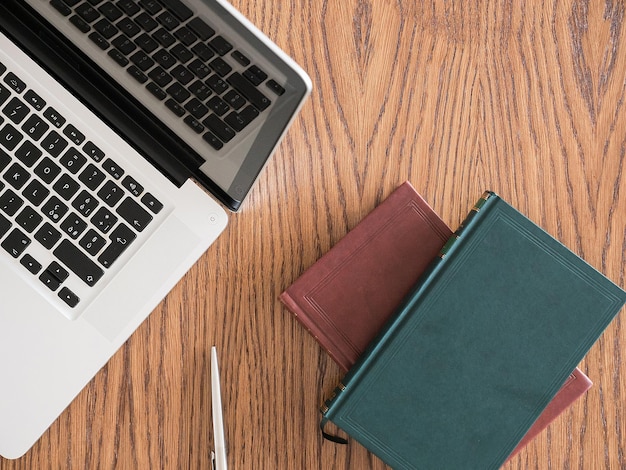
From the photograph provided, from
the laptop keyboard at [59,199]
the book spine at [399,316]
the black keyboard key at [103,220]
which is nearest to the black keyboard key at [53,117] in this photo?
the laptop keyboard at [59,199]

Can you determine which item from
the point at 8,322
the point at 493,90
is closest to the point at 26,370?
the point at 8,322

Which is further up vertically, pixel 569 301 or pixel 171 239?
pixel 569 301

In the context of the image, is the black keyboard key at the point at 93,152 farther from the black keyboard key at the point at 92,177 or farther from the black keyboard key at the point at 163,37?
the black keyboard key at the point at 163,37

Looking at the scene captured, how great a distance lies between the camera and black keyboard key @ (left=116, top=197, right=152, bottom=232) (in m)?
0.65

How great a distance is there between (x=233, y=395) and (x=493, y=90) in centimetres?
46

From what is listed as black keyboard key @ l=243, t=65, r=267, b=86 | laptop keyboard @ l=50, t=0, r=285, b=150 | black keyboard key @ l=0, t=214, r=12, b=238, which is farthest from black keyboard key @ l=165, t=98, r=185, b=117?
black keyboard key @ l=0, t=214, r=12, b=238

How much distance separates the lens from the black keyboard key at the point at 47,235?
634mm

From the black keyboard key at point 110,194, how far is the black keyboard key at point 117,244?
0.03 metres

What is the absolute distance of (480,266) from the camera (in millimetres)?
626

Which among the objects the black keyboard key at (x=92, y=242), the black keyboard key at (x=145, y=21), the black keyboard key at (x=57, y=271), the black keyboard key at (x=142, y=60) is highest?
the black keyboard key at (x=145, y=21)

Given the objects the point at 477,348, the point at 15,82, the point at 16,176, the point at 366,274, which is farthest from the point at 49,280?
the point at 477,348

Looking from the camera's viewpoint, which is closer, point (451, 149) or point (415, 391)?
point (415, 391)

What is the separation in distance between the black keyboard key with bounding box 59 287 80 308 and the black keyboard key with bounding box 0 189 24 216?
0.31 ft

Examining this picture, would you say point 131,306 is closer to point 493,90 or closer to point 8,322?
point 8,322
